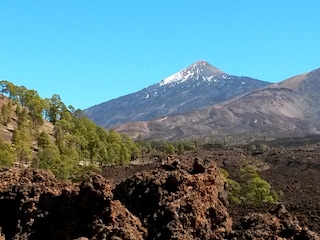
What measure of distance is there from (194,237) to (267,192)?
127 feet

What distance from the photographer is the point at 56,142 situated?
70250mm

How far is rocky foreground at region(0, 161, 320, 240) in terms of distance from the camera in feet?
33.2

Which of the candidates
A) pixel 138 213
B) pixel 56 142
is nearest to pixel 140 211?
pixel 138 213

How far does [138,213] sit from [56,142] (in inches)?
2383

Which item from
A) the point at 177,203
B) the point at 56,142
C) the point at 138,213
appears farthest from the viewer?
the point at 56,142

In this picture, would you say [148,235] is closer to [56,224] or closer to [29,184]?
[56,224]

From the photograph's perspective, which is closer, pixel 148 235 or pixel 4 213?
pixel 148 235

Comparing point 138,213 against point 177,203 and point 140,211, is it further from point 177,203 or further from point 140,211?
point 177,203

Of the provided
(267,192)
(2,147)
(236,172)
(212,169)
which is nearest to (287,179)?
(236,172)

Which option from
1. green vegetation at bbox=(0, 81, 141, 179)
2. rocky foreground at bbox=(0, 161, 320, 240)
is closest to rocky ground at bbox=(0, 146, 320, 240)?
rocky foreground at bbox=(0, 161, 320, 240)

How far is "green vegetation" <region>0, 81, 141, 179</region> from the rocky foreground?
37.5 meters

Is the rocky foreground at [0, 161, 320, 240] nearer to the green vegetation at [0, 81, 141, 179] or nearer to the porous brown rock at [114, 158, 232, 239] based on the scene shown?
the porous brown rock at [114, 158, 232, 239]

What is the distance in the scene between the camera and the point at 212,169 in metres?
12.5

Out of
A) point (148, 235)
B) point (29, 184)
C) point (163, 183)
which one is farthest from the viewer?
point (29, 184)
